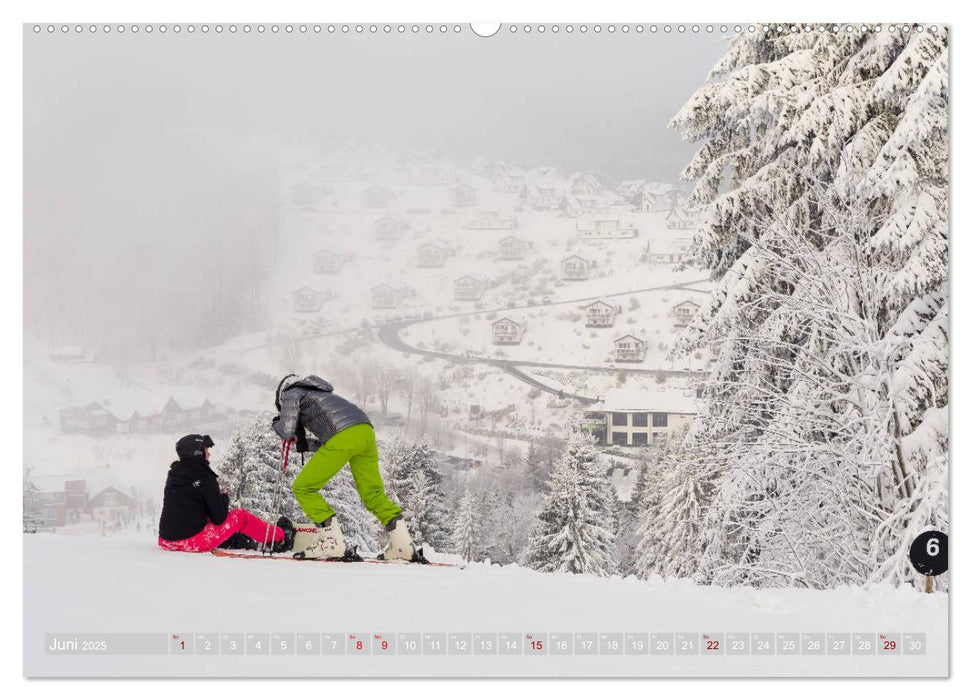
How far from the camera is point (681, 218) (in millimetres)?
6828

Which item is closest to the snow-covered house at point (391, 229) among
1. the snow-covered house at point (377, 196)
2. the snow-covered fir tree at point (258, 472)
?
the snow-covered house at point (377, 196)

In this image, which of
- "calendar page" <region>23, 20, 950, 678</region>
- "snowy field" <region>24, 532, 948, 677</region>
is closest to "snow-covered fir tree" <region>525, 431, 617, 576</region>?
"calendar page" <region>23, 20, 950, 678</region>

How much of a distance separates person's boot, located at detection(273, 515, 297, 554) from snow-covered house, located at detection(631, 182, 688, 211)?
3044 mm

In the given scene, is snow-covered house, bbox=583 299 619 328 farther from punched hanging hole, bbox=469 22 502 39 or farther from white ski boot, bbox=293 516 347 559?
white ski boot, bbox=293 516 347 559

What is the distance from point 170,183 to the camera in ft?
20.7

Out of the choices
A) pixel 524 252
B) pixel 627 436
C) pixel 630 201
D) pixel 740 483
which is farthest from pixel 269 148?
pixel 740 483

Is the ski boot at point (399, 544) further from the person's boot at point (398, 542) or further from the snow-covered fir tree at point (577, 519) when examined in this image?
the snow-covered fir tree at point (577, 519)

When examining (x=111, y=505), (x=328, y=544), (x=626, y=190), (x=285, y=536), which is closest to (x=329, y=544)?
(x=328, y=544)

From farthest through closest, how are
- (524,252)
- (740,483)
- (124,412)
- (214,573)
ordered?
(740,483) → (524,252) → (124,412) → (214,573)

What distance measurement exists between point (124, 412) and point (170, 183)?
56.8 inches

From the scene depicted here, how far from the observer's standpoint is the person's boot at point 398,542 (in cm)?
602

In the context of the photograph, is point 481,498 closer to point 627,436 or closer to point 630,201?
point 627,436

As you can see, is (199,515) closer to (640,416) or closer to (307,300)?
(307,300)

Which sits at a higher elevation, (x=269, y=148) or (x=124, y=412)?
(x=269, y=148)
